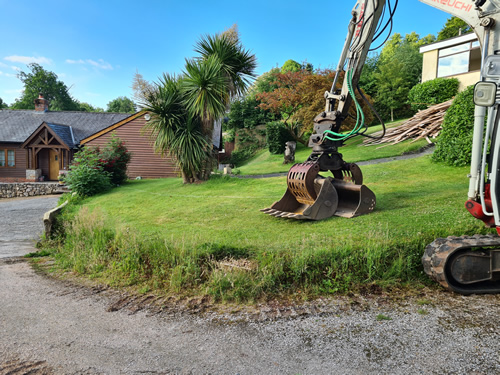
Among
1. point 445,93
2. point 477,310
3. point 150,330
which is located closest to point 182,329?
point 150,330

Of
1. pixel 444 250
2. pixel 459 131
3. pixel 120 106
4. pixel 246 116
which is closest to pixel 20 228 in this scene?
pixel 444 250

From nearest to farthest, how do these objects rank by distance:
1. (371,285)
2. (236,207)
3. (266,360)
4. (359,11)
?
(266,360) < (371,285) < (359,11) < (236,207)

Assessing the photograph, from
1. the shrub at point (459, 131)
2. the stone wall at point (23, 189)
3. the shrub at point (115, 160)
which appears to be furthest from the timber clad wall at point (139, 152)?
the shrub at point (459, 131)

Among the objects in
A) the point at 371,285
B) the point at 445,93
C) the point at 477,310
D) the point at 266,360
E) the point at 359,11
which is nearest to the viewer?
the point at 266,360

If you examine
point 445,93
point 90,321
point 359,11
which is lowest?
point 90,321

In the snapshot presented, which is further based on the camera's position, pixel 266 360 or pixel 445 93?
pixel 445 93

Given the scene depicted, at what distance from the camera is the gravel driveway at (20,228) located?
787 centimetres

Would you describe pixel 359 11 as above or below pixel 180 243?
above

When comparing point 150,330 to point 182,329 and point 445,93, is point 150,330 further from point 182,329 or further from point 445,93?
point 445,93

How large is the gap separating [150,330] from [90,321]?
0.74 metres

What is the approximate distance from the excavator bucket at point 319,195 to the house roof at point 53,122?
74.7ft

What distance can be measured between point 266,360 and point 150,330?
124 cm

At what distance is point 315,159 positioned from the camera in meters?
6.46

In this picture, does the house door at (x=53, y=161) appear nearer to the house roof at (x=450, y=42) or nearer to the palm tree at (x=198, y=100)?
the palm tree at (x=198, y=100)
